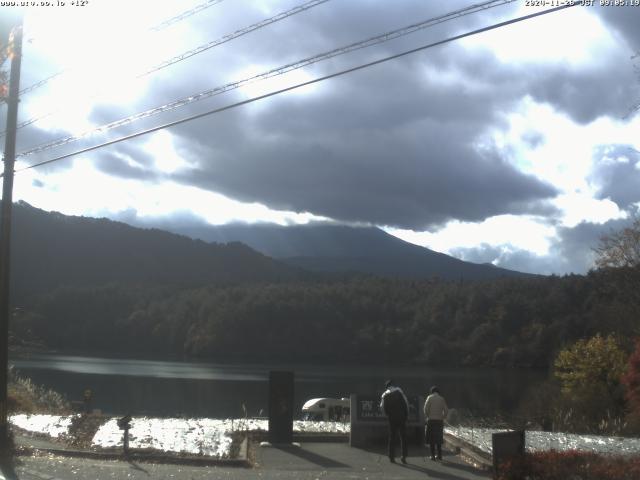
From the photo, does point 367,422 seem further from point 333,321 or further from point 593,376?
point 333,321

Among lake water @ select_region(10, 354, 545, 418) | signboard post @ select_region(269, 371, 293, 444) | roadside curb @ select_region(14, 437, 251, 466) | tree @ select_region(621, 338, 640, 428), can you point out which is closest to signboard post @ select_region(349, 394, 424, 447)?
signboard post @ select_region(269, 371, 293, 444)

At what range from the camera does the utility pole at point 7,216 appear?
584 inches

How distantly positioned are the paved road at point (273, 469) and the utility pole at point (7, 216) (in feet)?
4.81

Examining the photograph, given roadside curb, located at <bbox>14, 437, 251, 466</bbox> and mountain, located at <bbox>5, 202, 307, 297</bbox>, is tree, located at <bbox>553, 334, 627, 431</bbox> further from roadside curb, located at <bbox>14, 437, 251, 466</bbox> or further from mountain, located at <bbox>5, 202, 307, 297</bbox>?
mountain, located at <bbox>5, 202, 307, 297</bbox>

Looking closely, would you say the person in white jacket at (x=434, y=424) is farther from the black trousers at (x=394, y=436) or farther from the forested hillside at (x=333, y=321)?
the forested hillside at (x=333, y=321)

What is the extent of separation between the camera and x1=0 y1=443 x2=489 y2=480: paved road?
493 inches

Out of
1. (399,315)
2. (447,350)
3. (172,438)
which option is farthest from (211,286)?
(172,438)

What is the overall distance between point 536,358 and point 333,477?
255ft

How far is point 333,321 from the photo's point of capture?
102m

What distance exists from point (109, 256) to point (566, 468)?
139m

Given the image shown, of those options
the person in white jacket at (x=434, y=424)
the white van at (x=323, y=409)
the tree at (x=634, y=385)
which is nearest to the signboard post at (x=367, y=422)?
the person in white jacket at (x=434, y=424)

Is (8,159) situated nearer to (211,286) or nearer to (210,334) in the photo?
(210,334)

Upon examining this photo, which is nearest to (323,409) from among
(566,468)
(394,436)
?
(394,436)

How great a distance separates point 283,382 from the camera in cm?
1611
